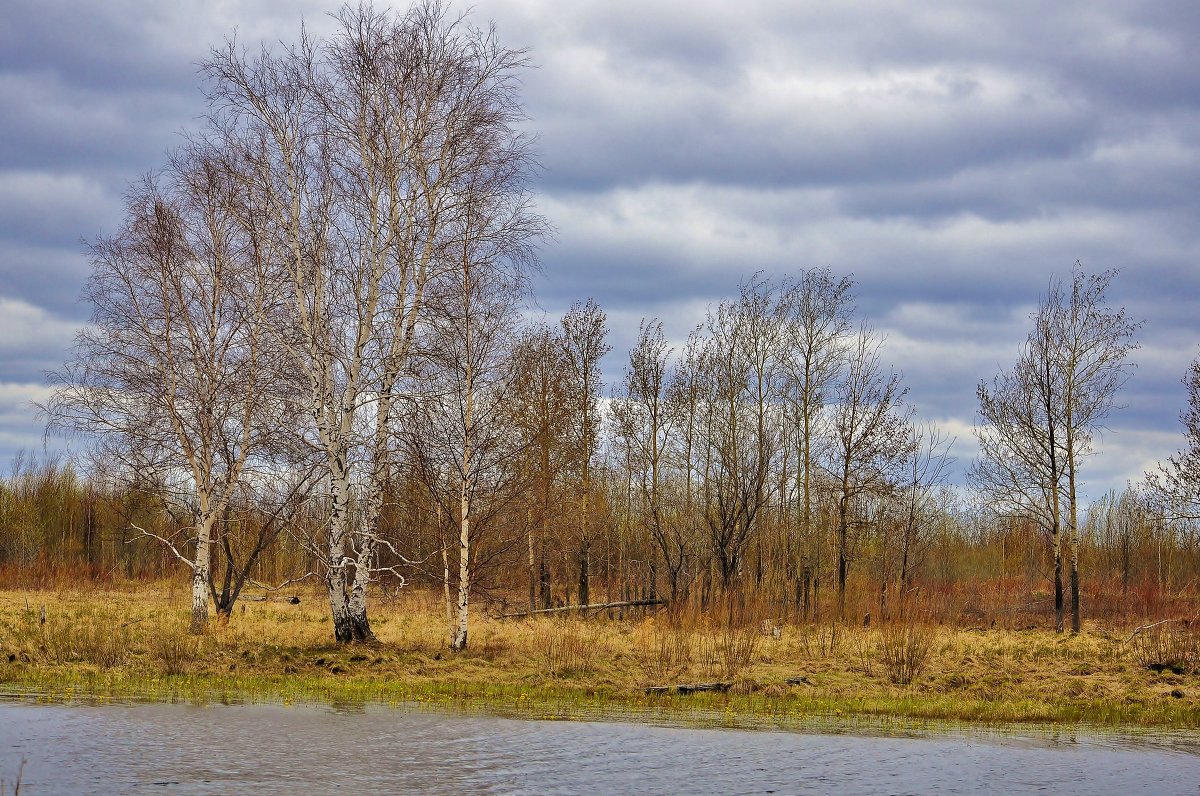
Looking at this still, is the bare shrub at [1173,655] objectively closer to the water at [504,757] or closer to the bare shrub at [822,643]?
the bare shrub at [822,643]

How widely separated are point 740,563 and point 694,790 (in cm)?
2933

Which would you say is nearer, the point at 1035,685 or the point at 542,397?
the point at 1035,685

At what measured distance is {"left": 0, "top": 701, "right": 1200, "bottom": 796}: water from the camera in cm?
970

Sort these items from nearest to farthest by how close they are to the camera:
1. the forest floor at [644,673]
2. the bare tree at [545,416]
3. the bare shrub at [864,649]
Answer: the forest floor at [644,673] < the bare shrub at [864,649] < the bare tree at [545,416]

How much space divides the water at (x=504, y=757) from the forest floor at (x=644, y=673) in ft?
5.82

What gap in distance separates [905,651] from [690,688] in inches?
199

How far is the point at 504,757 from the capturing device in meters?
11.1

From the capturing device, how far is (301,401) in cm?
2250

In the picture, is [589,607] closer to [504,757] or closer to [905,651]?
[905,651]

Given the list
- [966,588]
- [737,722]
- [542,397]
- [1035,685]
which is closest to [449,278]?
[737,722]

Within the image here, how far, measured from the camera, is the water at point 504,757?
31.8 feet

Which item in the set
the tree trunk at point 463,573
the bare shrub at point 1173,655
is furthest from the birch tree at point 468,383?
the bare shrub at point 1173,655

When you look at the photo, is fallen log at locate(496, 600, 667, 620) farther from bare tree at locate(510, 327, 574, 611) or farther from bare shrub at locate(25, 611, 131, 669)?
bare shrub at locate(25, 611, 131, 669)

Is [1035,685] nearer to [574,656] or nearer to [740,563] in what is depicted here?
[574,656]
